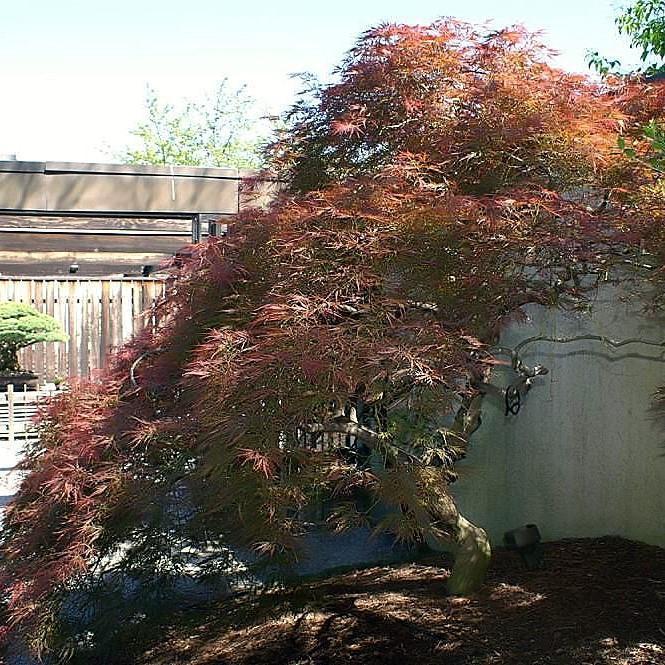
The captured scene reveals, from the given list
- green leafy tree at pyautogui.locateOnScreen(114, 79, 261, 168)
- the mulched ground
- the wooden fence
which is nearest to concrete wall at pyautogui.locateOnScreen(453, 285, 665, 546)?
the mulched ground

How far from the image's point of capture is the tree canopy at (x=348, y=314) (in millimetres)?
3148

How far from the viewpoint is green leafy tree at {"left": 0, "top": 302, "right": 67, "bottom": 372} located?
9.88 meters

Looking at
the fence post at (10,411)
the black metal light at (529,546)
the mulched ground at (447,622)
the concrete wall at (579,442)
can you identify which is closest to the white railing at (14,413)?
the fence post at (10,411)

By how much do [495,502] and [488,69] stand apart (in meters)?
2.52

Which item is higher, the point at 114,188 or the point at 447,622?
the point at 114,188

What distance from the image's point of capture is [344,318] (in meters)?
3.28

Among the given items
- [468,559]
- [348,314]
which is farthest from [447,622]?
[348,314]

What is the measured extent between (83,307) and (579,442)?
6.66 m

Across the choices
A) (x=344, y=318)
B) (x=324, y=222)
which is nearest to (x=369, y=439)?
(x=344, y=318)

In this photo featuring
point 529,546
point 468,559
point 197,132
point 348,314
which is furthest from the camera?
point 197,132

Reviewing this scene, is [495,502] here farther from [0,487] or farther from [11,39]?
[11,39]

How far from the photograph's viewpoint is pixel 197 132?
2802 cm

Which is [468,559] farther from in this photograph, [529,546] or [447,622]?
[529,546]

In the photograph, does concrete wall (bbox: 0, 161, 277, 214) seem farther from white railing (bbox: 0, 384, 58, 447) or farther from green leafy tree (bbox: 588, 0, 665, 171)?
white railing (bbox: 0, 384, 58, 447)
